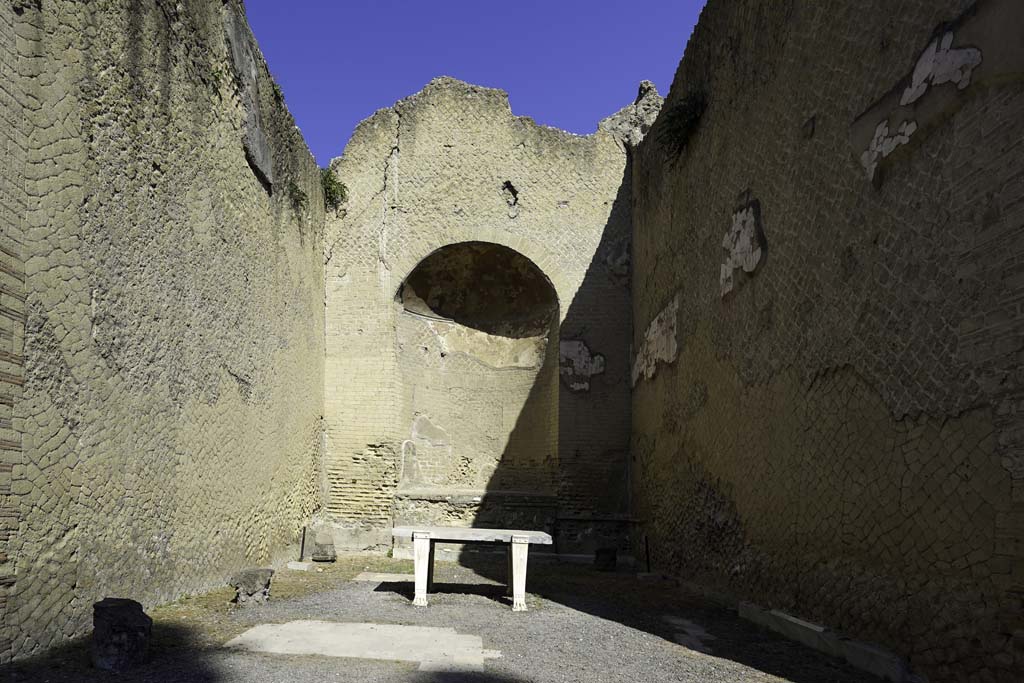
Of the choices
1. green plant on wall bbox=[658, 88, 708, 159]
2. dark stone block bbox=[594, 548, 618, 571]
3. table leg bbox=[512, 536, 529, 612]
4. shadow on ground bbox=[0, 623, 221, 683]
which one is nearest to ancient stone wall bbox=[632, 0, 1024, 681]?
green plant on wall bbox=[658, 88, 708, 159]

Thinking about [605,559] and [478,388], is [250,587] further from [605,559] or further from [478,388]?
[478,388]

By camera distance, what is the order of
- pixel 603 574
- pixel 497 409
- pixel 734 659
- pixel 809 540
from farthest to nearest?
pixel 497 409
pixel 603 574
pixel 809 540
pixel 734 659

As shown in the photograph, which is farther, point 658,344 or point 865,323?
point 658,344

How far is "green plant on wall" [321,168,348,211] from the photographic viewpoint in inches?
412

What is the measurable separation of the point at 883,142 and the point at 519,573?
3.93 meters

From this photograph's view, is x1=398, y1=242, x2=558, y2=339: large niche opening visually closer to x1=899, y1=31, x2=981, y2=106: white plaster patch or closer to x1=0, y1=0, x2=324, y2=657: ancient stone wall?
x1=0, y1=0, x2=324, y2=657: ancient stone wall

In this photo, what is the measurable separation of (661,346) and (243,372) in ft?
15.1

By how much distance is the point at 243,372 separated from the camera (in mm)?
6863

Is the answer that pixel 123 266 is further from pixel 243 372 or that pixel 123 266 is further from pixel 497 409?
pixel 497 409

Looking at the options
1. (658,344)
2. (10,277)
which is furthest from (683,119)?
(10,277)

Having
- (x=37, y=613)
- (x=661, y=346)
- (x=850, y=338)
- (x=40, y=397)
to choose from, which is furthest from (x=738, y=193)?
(x=37, y=613)

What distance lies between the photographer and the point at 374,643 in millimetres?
4328

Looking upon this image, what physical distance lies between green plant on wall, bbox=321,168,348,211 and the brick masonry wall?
6.71m

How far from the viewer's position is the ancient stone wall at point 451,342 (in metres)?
10.2
